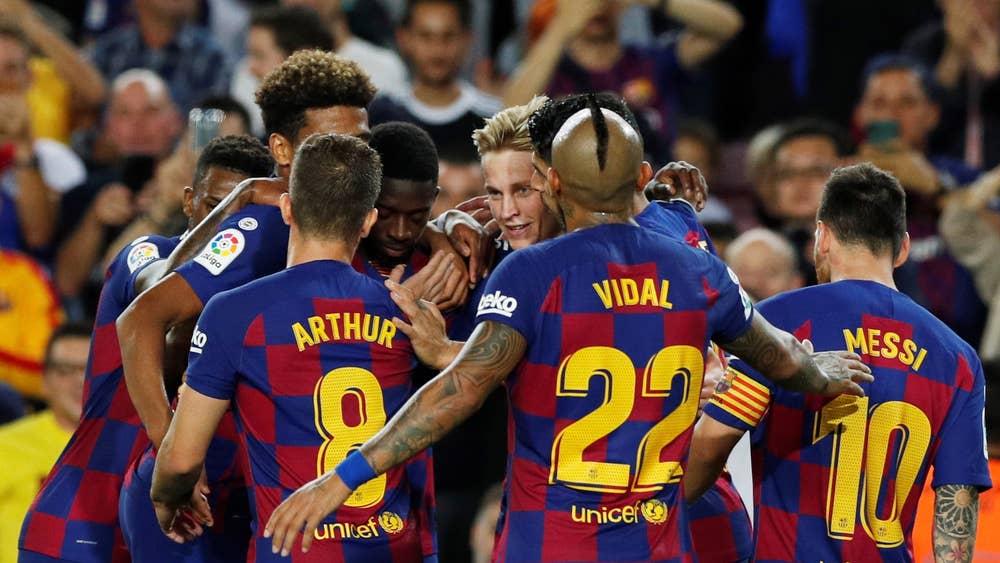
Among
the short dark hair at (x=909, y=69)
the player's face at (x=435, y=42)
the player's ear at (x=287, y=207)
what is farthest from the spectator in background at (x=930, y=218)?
the player's ear at (x=287, y=207)

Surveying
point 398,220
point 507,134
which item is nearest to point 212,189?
point 398,220

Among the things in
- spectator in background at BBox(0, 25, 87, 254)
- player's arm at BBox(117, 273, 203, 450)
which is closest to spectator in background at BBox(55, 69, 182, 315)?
spectator in background at BBox(0, 25, 87, 254)

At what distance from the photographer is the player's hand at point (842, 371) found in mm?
4949

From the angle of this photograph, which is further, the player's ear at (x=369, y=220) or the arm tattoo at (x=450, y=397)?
the player's ear at (x=369, y=220)

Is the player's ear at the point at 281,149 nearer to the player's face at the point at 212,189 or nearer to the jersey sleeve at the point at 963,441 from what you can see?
the player's face at the point at 212,189

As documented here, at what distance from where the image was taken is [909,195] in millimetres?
9766

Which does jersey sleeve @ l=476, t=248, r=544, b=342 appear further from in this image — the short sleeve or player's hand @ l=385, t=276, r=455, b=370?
the short sleeve

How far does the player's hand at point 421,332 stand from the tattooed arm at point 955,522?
181 cm

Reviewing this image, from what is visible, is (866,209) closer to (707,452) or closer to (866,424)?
(866,424)

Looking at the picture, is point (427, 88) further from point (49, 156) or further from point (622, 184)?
point (622, 184)

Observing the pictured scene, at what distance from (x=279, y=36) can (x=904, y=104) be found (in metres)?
4.13

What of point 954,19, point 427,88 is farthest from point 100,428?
point 954,19

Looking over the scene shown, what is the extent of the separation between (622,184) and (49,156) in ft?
22.4

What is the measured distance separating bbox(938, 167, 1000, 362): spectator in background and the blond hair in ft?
14.6
